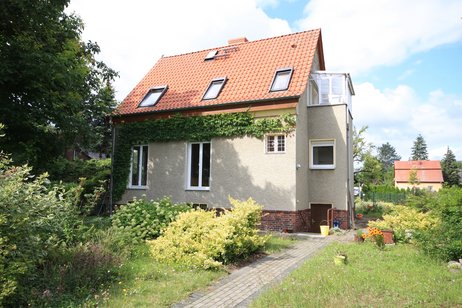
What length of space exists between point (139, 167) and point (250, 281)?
11684 mm

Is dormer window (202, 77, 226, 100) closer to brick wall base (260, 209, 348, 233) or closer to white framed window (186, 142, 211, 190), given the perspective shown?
white framed window (186, 142, 211, 190)

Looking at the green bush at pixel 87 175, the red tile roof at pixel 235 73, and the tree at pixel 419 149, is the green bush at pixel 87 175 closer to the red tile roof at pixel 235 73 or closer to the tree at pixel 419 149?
the red tile roof at pixel 235 73

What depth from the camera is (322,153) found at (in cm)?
1634

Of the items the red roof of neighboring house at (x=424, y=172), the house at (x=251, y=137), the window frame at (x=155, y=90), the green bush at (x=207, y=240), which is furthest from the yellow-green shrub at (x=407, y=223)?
the red roof of neighboring house at (x=424, y=172)

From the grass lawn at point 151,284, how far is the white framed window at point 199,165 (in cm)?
751

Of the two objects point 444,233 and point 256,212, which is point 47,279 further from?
point 444,233

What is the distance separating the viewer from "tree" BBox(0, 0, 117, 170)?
1125 cm

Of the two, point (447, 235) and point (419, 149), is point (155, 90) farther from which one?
point (419, 149)

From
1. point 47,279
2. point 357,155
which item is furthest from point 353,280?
point 357,155

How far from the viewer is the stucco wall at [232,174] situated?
13891mm

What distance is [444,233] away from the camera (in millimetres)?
8555

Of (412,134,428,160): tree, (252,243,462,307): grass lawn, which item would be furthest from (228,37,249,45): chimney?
(412,134,428,160): tree

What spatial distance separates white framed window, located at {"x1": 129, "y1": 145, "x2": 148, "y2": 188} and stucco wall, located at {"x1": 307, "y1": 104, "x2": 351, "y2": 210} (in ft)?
25.4

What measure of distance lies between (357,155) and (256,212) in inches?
1157
